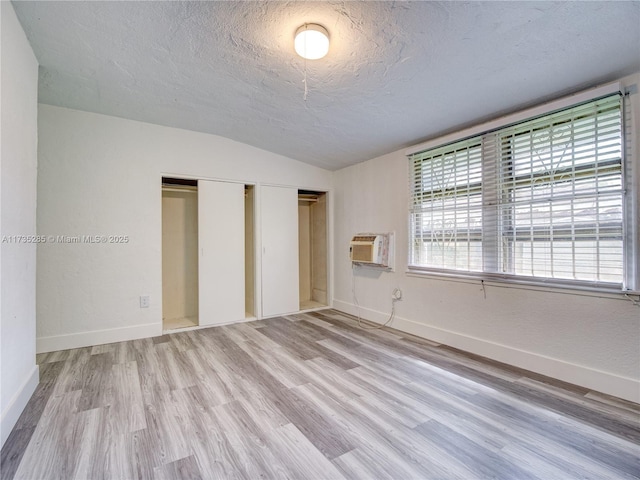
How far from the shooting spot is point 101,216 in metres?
3.08

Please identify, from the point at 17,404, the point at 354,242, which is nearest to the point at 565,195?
the point at 354,242

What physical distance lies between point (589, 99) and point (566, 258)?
114 centimetres

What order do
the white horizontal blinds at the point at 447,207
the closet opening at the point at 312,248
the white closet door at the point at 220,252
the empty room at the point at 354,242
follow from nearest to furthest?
the empty room at the point at 354,242 < the white horizontal blinds at the point at 447,207 < the white closet door at the point at 220,252 < the closet opening at the point at 312,248

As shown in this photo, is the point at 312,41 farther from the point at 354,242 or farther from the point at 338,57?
the point at 354,242

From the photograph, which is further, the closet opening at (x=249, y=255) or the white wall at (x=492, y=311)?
the closet opening at (x=249, y=255)

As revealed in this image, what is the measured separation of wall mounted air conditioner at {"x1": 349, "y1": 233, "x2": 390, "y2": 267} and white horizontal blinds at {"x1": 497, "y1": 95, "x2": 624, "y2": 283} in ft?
4.33

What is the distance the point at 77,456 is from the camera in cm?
147

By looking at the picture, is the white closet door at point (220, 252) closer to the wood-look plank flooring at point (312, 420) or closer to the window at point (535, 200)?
the wood-look plank flooring at point (312, 420)

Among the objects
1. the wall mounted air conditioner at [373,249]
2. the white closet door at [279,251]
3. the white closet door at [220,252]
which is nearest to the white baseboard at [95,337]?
the white closet door at [220,252]

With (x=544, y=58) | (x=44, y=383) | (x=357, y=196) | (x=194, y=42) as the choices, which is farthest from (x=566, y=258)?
(x=44, y=383)

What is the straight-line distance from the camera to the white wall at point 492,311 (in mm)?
1977

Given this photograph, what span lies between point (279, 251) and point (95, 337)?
Answer: 89.2 inches

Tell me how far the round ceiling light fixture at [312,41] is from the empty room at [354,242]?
0.02 meters

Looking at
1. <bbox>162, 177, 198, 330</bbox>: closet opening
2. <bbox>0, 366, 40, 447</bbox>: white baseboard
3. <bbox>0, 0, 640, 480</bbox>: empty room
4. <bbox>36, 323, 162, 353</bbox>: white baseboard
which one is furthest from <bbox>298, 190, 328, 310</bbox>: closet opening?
<bbox>0, 366, 40, 447</bbox>: white baseboard
